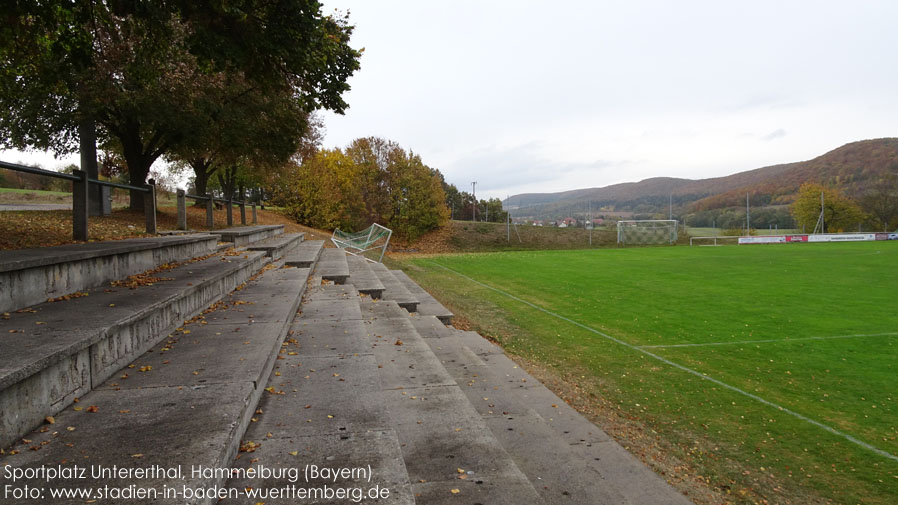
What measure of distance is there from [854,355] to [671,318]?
334 cm

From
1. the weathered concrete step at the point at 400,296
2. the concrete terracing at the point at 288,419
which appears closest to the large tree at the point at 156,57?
the concrete terracing at the point at 288,419

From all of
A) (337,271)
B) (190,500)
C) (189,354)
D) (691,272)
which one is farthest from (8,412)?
(691,272)

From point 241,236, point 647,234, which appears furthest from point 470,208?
point 241,236

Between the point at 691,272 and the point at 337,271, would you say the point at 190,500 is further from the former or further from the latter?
the point at 691,272

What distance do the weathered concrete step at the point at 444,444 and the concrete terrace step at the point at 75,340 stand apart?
1.72 m

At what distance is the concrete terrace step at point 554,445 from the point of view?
2932mm

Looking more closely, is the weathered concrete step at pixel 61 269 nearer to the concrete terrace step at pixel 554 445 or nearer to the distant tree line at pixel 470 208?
the concrete terrace step at pixel 554 445

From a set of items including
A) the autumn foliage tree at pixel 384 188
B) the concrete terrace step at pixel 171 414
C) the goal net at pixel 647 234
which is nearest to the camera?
the concrete terrace step at pixel 171 414

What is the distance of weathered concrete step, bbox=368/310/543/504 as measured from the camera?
2139mm

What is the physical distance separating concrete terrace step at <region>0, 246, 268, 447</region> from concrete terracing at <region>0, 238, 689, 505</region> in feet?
0.05

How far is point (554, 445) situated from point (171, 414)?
8.23 feet

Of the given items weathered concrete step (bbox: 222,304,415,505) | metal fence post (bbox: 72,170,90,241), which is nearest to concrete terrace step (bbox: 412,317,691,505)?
weathered concrete step (bbox: 222,304,415,505)

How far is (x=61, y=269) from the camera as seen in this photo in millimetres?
3844

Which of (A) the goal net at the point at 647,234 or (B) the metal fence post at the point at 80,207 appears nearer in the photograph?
(B) the metal fence post at the point at 80,207
